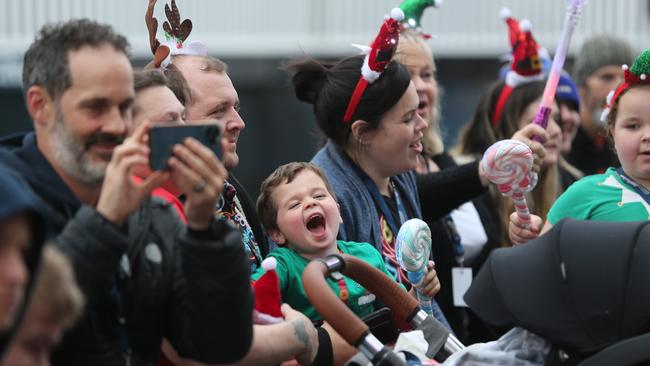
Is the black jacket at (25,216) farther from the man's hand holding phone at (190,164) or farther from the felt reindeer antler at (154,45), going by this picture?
the felt reindeer antler at (154,45)

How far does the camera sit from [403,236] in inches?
171

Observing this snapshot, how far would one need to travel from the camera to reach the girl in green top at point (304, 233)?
4.26m

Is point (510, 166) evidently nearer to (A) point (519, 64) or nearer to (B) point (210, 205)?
(B) point (210, 205)

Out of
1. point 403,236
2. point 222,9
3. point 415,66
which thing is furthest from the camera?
point 222,9

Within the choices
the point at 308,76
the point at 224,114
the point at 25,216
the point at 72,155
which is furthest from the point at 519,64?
the point at 25,216

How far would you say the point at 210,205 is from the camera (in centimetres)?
305

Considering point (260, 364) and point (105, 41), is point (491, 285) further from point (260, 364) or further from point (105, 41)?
point (105, 41)

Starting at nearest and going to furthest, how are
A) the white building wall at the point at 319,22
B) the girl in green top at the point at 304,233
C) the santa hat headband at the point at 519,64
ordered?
the girl in green top at the point at 304,233 → the santa hat headband at the point at 519,64 → the white building wall at the point at 319,22

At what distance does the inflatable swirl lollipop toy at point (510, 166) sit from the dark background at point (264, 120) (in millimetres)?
6197

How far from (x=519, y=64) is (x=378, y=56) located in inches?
81.0

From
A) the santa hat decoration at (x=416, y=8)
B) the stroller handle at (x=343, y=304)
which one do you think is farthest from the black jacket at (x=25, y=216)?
the santa hat decoration at (x=416, y=8)

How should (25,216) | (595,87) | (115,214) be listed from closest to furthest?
(25,216) → (115,214) → (595,87)

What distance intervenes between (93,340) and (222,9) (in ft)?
29.9

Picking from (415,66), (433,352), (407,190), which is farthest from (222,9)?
(433,352)
